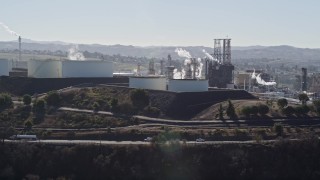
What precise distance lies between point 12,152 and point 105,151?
23.6ft

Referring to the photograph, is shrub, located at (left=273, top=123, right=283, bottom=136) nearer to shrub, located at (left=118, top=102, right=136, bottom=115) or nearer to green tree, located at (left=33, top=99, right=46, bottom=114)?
shrub, located at (left=118, top=102, right=136, bottom=115)

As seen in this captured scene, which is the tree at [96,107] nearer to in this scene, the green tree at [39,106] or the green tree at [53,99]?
the green tree at [53,99]

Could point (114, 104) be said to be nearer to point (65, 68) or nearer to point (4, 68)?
point (65, 68)

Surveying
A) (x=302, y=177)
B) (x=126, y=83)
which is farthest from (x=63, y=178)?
(x=126, y=83)

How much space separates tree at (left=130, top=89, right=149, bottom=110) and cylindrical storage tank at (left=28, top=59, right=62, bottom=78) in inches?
883

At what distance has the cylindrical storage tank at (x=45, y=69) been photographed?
78000 millimetres

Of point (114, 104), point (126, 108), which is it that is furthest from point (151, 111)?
point (114, 104)

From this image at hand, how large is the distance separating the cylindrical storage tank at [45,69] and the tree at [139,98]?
2242 centimetres

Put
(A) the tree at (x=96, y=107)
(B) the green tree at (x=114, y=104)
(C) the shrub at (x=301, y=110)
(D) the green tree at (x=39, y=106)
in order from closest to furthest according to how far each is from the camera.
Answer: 1. (C) the shrub at (x=301, y=110)
2. (D) the green tree at (x=39, y=106)
3. (B) the green tree at (x=114, y=104)
4. (A) the tree at (x=96, y=107)

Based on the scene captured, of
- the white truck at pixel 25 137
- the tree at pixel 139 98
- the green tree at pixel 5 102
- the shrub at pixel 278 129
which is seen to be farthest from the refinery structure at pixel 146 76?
the white truck at pixel 25 137

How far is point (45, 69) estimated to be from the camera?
256ft

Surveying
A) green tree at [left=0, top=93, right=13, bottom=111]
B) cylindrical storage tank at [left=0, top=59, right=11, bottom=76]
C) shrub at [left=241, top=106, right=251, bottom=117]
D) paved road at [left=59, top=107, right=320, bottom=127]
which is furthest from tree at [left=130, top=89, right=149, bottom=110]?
cylindrical storage tank at [left=0, top=59, right=11, bottom=76]

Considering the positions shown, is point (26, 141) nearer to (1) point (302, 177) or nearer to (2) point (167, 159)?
(2) point (167, 159)

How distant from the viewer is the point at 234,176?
142ft
